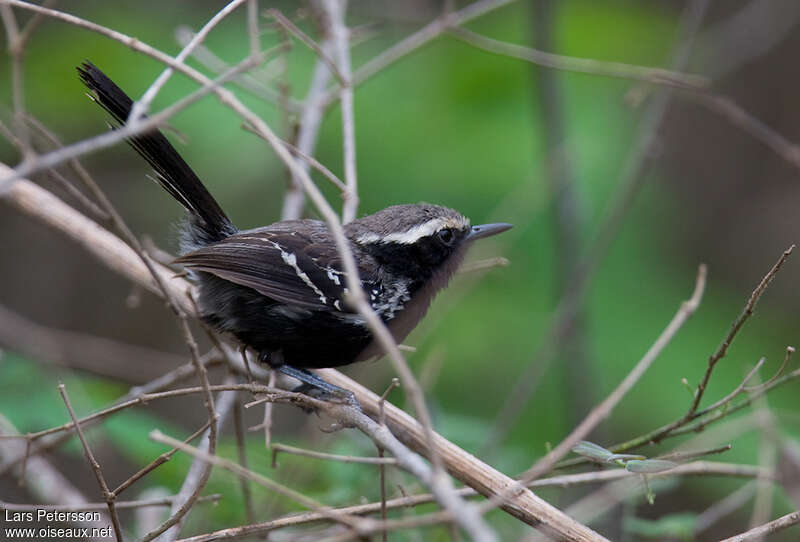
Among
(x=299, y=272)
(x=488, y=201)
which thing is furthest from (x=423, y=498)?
(x=488, y=201)

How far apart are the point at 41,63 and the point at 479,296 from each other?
3041mm

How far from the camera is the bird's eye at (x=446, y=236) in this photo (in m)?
3.55

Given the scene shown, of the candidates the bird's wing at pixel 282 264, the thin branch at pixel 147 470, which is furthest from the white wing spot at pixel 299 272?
the thin branch at pixel 147 470

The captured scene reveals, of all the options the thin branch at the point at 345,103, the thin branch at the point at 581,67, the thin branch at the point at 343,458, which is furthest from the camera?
the thin branch at the point at 581,67

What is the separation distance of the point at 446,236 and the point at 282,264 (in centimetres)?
71

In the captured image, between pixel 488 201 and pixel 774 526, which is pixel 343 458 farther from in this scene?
pixel 488 201

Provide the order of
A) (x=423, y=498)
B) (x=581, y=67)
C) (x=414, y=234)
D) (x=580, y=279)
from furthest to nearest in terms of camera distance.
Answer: (x=580, y=279) → (x=581, y=67) → (x=414, y=234) → (x=423, y=498)

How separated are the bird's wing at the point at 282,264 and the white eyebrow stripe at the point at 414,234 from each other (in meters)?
0.16

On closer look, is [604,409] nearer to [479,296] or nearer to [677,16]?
[479,296]

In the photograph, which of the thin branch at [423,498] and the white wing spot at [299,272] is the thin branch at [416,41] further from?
the thin branch at [423,498]

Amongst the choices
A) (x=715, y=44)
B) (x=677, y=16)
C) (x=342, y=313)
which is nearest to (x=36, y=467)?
(x=342, y=313)

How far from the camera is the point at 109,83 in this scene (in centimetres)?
301

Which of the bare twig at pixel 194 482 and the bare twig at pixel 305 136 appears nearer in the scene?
the bare twig at pixel 194 482

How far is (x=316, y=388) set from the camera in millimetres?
3271
